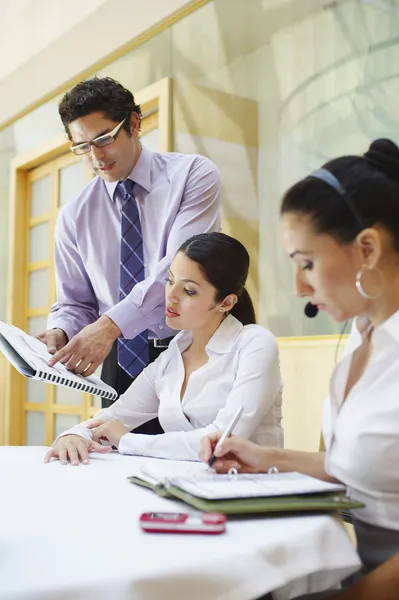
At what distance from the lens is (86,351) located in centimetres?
192

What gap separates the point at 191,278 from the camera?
1.91 metres

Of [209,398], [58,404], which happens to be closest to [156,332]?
[209,398]

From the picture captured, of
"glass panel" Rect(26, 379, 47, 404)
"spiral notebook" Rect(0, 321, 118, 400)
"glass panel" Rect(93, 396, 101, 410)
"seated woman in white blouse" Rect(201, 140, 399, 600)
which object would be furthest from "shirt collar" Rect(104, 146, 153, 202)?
"glass panel" Rect(26, 379, 47, 404)

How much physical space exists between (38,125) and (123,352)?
11.3 feet

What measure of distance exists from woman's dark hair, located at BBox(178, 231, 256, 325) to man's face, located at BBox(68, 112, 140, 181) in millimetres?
388

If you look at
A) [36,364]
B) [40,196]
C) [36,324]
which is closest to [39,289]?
[36,324]

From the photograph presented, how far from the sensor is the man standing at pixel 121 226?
212cm

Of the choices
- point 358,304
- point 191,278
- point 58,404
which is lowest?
point 58,404

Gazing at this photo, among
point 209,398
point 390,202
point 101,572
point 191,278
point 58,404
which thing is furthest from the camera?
point 58,404

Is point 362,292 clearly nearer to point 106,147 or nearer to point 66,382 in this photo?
point 66,382

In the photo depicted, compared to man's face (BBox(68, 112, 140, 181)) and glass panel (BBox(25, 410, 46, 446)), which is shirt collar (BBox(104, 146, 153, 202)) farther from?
glass panel (BBox(25, 410, 46, 446))

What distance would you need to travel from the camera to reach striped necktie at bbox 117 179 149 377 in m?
2.18

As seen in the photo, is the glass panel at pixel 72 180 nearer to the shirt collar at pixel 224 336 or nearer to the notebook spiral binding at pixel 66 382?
the shirt collar at pixel 224 336

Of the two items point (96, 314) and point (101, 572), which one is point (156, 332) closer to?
point (96, 314)
